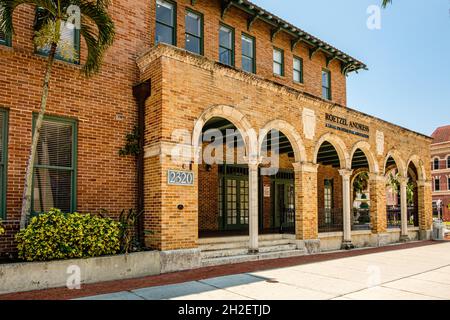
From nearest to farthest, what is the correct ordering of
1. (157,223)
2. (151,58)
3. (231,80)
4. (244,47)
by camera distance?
(157,223)
(151,58)
(231,80)
(244,47)

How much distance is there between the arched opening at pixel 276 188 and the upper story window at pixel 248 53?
359 centimetres

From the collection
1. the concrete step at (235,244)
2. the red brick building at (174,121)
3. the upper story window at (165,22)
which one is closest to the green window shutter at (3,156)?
the red brick building at (174,121)

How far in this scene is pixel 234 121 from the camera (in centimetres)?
1073

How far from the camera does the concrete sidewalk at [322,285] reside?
21.0 ft

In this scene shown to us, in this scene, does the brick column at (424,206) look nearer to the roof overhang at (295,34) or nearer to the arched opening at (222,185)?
the roof overhang at (295,34)

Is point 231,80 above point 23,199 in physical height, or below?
above

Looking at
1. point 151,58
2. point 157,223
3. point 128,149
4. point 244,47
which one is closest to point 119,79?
point 151,58

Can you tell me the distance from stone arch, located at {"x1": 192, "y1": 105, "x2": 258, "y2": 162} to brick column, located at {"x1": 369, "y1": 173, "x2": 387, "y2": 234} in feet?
23.3

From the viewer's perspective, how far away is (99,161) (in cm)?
911

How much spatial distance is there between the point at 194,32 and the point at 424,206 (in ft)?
47.6

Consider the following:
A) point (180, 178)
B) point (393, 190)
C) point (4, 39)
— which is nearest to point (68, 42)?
point (4, 39)

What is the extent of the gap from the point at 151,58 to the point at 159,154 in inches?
98.4

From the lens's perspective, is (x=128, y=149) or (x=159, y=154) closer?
(x=159, y=154)

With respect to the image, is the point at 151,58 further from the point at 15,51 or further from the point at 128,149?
the point at 15,51
